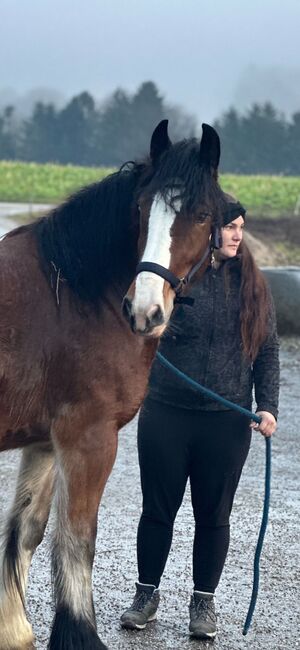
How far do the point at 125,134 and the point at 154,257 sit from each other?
68928 mm

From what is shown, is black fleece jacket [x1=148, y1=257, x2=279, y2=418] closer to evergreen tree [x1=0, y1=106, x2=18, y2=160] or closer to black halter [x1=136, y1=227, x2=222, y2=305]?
black halter [x1=136, y1=227, x2=222, y2=305]

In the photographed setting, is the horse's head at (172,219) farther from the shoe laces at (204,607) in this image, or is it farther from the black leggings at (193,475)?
the shoe laces at (204,607)

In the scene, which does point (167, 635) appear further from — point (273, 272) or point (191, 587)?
point (273, 272)

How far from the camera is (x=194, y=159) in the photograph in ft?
12.0

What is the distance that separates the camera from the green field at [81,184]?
32.7 m

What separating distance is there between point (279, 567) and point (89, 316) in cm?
205

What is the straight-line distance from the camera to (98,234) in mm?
3848

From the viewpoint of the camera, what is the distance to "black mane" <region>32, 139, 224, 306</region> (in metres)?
3.80

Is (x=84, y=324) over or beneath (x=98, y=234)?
beneath

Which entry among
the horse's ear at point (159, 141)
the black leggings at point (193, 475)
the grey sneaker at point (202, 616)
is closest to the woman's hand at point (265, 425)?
the black leggings at point (193, 475)

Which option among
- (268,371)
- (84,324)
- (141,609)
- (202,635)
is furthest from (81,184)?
(84,324)

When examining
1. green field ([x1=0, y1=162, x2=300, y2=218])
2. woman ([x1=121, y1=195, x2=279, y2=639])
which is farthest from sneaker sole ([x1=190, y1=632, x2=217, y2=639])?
green field ([x1=0, y1=162, x2=300, y2=218])

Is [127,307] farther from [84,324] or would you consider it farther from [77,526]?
[77,526]

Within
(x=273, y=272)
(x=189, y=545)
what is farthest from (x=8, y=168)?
(x=189, y=545)
